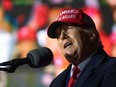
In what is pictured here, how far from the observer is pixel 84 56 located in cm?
184

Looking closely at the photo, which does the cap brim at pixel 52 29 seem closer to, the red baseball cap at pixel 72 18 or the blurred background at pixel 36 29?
the red baseball cap at pixel 72 18

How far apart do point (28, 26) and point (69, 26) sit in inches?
122

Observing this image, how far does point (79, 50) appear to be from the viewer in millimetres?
1826

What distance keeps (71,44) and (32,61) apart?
0.19m

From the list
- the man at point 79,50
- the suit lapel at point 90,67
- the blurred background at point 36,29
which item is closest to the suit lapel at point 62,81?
the man at point 79,50

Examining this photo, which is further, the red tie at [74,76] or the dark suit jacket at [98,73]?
the red tie at [74,76]

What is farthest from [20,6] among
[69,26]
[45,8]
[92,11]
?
[69,26]

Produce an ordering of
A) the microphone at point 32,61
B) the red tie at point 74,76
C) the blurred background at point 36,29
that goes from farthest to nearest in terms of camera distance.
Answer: the blurred background at point 36,29 < the red tie at point 74,76 < the microphone at point 32,61

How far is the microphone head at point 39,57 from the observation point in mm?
1708

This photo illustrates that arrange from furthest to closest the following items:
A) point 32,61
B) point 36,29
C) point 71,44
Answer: point 36,29
point 71,44
point 32,61

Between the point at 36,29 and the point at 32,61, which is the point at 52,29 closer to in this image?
the point at 32,61

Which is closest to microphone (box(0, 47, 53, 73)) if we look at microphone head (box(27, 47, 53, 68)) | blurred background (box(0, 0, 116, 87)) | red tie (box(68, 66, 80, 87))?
microphone head (box(27, 47, 53, 68))

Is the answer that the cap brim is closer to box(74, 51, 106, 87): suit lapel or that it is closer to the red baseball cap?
the red baseball cap

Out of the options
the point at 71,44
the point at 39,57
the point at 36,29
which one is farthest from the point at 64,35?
the point at 36,29
